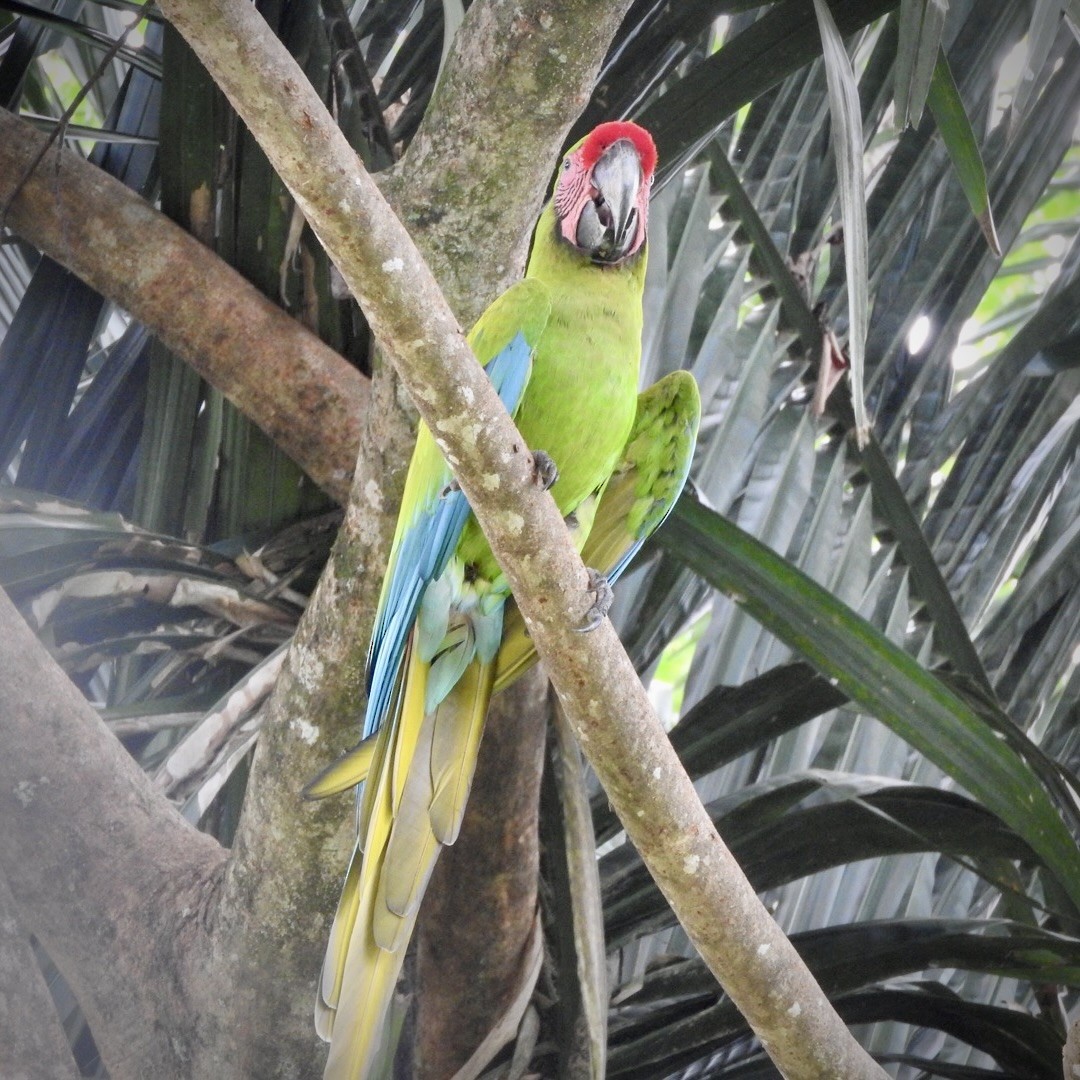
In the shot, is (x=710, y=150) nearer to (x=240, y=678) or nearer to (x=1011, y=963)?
(x=240, y=678)

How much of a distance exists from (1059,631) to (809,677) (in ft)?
1.63

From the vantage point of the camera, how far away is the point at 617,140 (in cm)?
129

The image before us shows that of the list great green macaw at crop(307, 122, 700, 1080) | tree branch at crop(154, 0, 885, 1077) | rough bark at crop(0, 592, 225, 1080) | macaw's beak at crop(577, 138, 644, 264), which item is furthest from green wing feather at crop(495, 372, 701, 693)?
rough bark at crop(0, 592, 225, 1080)

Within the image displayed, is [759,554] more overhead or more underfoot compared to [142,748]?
more overhead

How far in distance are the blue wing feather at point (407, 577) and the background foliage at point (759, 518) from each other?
0.23m

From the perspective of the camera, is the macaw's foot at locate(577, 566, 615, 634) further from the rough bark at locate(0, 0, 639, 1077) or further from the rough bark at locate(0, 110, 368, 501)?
the rough bark at locate(0, 110, 368, 501)

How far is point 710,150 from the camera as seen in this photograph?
1.45 metres

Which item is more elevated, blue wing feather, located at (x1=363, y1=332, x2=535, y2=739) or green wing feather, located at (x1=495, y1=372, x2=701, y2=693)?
green wing feather, located at (x1=495, y1=372, x2=701, y2=693)

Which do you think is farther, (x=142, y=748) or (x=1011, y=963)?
(x=142, y=748)

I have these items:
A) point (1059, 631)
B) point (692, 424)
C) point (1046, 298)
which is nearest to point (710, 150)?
point (692, 424)

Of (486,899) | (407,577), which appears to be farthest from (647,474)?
(486,899)

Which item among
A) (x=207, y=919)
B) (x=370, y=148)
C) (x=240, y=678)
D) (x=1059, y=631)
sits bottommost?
(x=207, y=919)

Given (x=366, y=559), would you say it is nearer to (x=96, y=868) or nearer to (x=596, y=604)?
(x=596, y=604)

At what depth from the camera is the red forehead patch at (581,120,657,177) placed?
1232mm
